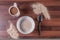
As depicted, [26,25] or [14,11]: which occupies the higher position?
[14,11]

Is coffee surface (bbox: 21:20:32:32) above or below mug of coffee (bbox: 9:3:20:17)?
below

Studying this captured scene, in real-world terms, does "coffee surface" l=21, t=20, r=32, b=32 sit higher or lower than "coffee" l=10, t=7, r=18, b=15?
lower

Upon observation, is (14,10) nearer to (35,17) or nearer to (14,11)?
(14,11)

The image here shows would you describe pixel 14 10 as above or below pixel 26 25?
above

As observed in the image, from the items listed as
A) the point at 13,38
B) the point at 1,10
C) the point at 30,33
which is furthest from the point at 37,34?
the point at 1,10

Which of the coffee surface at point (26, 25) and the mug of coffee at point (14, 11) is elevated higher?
the mug of coffee at point (14, 11)

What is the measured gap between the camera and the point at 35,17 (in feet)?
4.15

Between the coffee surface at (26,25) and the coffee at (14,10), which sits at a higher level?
the coffee at (14,10)

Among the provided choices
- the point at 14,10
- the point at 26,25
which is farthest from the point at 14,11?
the point at 26,25

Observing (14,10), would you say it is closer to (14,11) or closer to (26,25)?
(14,11)

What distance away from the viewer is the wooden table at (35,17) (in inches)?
48.8

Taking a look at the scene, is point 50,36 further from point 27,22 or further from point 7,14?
point 7,14

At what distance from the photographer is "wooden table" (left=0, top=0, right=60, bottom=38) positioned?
1238 mm

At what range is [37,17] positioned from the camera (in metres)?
1.26
